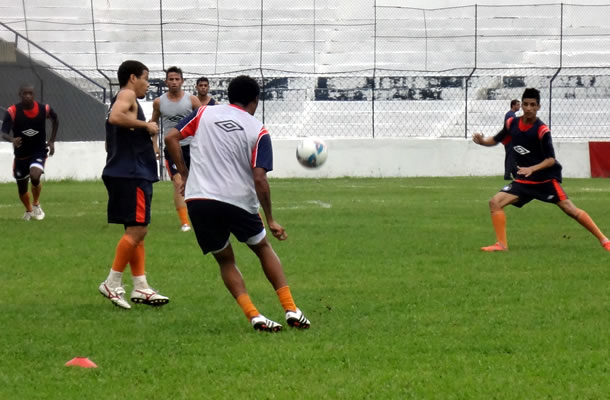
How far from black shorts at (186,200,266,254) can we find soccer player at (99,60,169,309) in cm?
124

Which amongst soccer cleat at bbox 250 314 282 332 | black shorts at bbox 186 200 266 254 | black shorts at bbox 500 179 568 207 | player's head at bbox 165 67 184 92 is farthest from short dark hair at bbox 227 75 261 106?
player's head at bbox 165 67 184 92

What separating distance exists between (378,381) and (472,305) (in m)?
2.49

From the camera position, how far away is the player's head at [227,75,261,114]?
6.70 m

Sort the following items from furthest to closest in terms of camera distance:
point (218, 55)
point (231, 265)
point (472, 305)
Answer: point (218, 55)
point (472, 305)
point (231, 265)

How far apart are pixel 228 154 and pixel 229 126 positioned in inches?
6.9

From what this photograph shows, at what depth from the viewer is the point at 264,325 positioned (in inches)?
263

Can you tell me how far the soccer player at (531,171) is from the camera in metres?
11.3

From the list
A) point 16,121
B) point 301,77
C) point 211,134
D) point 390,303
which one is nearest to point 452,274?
point 390,303

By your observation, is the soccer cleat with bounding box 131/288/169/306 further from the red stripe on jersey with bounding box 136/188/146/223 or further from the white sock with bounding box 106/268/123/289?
the red stripe on jersey with bounding box 136/188/146/223

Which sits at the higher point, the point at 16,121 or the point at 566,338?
the point at 16,121

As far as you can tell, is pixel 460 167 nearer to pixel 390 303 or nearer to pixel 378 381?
pixel 390 303

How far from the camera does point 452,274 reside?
939 cm

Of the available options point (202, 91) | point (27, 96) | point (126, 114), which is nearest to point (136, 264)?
point (126, 114)

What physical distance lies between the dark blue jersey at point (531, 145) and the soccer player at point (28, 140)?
6835 mm
